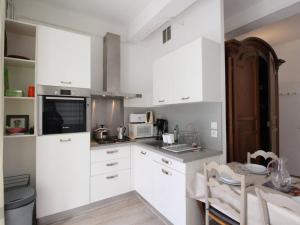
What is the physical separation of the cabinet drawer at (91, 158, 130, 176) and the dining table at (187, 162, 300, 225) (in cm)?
111

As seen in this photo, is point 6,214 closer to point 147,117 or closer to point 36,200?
point 36,200

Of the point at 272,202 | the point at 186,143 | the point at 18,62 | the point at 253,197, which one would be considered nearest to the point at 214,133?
the point at 186,143

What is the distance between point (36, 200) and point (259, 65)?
3530mm

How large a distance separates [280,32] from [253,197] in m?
3.45

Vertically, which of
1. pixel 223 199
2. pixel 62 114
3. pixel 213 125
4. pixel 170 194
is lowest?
pixel 170 194

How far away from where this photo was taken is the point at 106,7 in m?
2.46

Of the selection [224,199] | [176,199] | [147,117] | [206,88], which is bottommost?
[176,199]

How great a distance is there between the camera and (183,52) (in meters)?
2.00

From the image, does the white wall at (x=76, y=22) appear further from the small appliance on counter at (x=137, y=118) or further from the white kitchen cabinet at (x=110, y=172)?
the white kitchen cabinet at (x=110, y=172)

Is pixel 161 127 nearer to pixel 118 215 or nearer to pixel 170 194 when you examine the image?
pixel 170 194

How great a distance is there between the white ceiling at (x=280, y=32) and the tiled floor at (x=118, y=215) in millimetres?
3434

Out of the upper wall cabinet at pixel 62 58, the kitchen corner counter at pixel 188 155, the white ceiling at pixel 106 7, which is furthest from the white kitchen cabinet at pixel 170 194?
the white ceiling at pixel 106 7

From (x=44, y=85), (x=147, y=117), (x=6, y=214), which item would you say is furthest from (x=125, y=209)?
(x=44, y=85)

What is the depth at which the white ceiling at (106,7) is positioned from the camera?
233 centimetres
